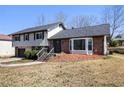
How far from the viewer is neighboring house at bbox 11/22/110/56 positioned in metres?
24.5

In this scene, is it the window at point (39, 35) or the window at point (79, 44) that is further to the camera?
the window at point (39, 35)

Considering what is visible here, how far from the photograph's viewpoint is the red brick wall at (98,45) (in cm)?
2408

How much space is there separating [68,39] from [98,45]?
4937 mm

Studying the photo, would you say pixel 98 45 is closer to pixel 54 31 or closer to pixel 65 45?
pixel 65 45

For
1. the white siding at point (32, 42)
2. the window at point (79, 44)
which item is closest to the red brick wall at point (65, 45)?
the window at point (79, 44)

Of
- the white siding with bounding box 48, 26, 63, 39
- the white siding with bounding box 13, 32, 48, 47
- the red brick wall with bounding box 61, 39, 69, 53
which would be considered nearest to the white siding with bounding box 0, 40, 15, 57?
the white siding with bounding box 13, 32, 48, 47

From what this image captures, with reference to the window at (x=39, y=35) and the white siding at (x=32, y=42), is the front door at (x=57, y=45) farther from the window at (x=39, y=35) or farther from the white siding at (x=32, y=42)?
the window at (x=39, y=35)
